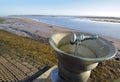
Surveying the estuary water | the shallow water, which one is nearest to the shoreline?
the estuary water

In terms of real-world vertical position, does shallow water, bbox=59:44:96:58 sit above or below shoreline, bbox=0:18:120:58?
above

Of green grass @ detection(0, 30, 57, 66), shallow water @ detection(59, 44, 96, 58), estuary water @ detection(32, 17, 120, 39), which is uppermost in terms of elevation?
shallow water @ detection(59, 44, 96, 58)

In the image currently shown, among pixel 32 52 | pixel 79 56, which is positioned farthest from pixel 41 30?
pixel 79 56

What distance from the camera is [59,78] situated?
295 cm

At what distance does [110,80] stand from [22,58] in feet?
14.7

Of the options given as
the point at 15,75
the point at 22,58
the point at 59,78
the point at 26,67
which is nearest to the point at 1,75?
the point at 15,75

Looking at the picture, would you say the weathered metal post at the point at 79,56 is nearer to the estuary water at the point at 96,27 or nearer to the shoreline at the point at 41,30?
the shoreline at the point at 41,30

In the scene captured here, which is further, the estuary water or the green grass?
the estuary water

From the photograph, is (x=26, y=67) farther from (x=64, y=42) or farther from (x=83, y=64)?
(x=83, y=64)

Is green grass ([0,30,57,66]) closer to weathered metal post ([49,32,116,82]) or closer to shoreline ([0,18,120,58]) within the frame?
weathered metal post ([49,32,116,82])

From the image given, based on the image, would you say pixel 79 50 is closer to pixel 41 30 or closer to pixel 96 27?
pixel 41 30

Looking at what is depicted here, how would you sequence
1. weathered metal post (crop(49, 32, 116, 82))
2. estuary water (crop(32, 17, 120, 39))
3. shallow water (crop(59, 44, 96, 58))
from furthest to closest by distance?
estuary water (crop(32, 17, 120, 39)), shallow water (crop(59, 44, 96, 58)), weathered metal post (crop(49, 32, 116, 82))

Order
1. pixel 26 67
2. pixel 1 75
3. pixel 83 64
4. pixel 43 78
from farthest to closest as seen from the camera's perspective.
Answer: pixel 26 67
pixel 1 75
pixel 43 78
pixel 83 64

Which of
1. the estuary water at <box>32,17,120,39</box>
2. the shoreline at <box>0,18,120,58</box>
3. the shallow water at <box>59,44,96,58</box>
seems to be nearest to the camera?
the shallow water at <box>59,44,96,58</box>
